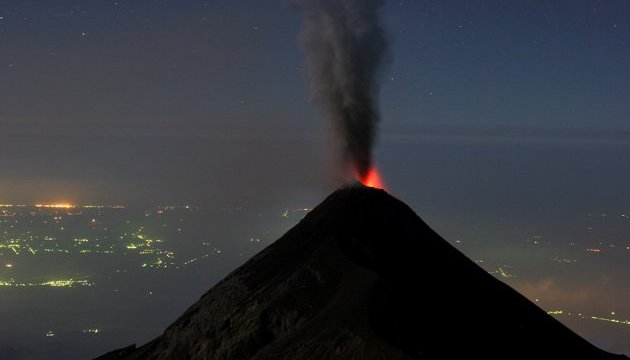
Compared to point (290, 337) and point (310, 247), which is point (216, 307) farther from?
point (290, 337)

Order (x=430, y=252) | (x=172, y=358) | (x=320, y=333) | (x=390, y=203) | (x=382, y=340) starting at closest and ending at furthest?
(x=382, y=340) < (x=320, y=333) < (x=172, y=358) < (x=430, y=252) < (x=390, y=203)

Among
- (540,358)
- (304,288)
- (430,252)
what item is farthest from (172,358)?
(540,358)

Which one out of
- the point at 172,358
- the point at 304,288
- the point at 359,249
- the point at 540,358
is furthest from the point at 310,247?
the point at 540,358

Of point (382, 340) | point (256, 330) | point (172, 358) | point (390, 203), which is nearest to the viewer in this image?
point (382, 340)

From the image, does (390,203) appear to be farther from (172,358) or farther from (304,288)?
(172,358)

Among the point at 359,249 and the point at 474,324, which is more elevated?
the point at 359,249

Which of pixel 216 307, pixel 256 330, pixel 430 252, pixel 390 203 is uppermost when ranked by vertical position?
pixel 390 203

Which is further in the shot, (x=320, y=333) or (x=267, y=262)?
(x=267, y=262)
